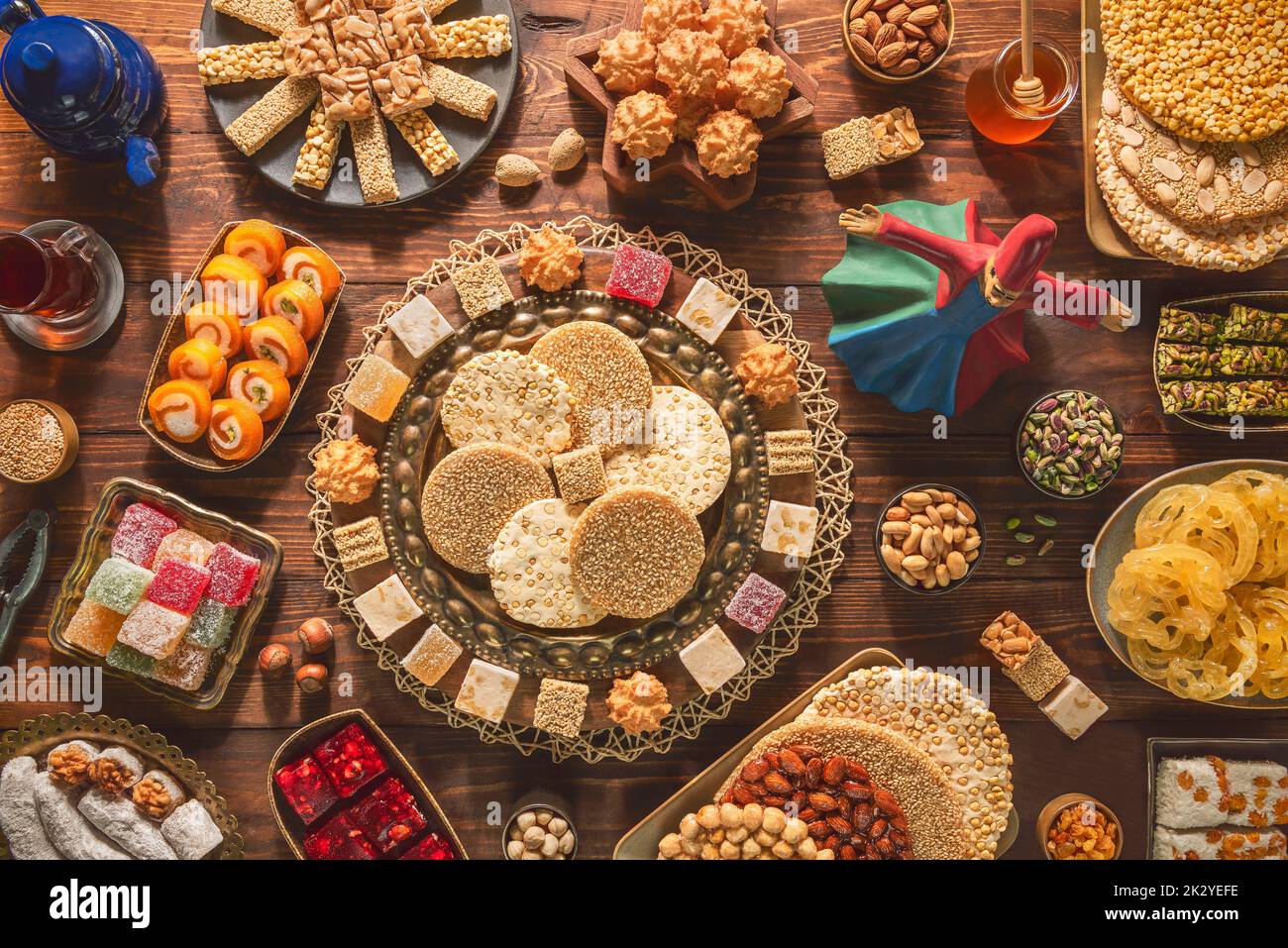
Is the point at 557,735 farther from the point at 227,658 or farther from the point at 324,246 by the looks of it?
the point at 324,246

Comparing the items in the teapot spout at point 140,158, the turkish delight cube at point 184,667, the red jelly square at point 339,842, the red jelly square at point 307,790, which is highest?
the teapot spout at point 140,158

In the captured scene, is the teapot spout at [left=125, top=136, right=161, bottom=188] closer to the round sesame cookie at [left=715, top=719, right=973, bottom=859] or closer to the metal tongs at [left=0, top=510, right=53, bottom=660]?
the metal tongs at [left=0, top=510, right=53, bottom=660]

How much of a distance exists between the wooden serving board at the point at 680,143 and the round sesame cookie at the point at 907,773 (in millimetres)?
1970

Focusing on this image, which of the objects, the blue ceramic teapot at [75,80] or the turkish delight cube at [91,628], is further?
the turkish delight cube at [91,628]

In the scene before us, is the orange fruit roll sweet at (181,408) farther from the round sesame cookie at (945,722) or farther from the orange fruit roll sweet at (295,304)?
the round sesame cookie at (945,722)

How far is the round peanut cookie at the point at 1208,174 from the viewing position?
10.3ft

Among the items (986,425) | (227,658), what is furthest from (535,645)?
(986,425)

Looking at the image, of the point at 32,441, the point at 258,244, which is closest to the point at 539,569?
the point at 258,244

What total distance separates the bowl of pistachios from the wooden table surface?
15cm

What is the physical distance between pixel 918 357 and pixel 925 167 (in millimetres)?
842

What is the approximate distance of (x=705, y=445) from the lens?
3.15 metres

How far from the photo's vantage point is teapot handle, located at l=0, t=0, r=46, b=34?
302cm

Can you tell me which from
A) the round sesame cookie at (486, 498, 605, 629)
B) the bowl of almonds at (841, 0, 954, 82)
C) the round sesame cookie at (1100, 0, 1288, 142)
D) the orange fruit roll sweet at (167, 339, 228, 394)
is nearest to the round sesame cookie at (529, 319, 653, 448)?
the round sesame cookie at (486, 498, 605, 629)

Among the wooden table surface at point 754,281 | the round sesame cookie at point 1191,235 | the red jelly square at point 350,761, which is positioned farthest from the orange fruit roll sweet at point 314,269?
the round sesame cookie at point 1191,235
